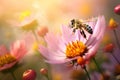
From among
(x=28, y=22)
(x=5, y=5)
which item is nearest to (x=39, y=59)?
(x=28, y=22)

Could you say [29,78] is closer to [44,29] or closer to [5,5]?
[44,29]

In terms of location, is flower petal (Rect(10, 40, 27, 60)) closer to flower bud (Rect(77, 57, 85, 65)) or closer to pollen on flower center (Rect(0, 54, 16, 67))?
pollen on flower center (Rect(0, 54, 16, 67))

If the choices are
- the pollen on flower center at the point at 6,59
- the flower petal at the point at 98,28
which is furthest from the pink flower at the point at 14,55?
the flower petal at the point at 98,28

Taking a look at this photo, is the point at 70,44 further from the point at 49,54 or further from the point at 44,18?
the point at 44,18

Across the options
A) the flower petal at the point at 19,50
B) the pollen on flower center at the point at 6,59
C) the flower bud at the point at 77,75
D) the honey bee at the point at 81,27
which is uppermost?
the honey bee at the point at 81,27

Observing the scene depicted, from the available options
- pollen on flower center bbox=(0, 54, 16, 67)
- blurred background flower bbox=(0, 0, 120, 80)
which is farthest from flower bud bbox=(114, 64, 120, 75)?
pollen on flower center bbox=(0, 54, 16, 67)

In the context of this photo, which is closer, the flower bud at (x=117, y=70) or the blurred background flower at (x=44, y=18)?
the flower bud at (x=117, y=70)

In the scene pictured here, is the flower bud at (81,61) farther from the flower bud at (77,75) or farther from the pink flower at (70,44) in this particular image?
the flower bud at (77,75)

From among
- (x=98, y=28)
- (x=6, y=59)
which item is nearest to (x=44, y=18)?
(x=6, y=59)
